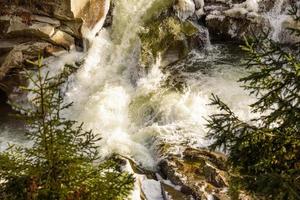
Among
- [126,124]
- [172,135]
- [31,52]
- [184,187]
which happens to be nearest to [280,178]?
[184,187]

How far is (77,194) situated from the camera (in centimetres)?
450

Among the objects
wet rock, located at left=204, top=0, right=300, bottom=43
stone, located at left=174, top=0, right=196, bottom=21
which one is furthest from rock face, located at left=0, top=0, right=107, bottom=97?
wet rock, located at left=204, top=0, right=300, bottom=43

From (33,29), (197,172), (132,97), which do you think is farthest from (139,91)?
(197,172)

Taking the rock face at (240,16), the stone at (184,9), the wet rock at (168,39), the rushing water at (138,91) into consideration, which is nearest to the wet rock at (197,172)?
the rushing water at (138,91)

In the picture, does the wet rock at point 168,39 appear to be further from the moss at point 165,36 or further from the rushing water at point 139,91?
the rushing water at point 139,91

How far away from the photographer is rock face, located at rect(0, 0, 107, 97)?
13.9 metres

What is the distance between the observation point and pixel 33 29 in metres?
13.8

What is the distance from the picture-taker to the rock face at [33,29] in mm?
13852

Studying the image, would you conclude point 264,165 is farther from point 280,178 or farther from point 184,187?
point 184,187

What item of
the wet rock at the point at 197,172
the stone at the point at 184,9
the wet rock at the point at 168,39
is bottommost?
the wet rock at the point at 197,172

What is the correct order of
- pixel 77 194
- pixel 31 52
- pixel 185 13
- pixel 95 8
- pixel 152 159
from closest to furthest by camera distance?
pixel 77 194 → pixel 152 159 → pixel 31 52 → pixel 95 8 → pixel 185 13

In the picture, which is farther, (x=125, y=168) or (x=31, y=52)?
(x=31, y=52)

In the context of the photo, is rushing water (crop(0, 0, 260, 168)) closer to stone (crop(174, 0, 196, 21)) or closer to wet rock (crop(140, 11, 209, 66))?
wet rock (crop(140, 11, 209, 66))

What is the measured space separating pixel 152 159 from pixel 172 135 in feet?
3.80
